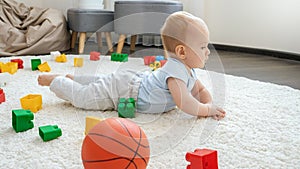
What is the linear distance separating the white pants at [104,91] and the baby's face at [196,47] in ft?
0.58

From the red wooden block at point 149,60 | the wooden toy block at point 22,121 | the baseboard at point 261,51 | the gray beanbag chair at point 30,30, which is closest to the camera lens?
the wooden toy block at point 22,121

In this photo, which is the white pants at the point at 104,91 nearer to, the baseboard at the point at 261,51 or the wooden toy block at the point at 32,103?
the wooden toy block at the point at 32,103

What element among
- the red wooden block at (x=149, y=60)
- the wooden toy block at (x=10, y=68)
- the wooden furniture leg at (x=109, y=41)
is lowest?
the wooden furniture leg at (x=109, y=41)

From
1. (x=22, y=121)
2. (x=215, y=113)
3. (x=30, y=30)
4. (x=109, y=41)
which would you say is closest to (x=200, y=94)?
(x=215, y=113)

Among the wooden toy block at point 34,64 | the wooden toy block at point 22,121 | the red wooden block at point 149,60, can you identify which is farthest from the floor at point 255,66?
the wooden toy block at point 22,121

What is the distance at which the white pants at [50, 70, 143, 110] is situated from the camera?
1.02m

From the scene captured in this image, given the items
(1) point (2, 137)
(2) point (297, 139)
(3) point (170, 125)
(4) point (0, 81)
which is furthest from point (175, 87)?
(4) point (0, 81)

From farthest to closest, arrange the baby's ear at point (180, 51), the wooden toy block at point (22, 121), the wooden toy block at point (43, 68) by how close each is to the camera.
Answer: the wooden toy block at point (43, 68)
the baby's ear at point (180, 51)
the wooden toy block at point (22, 121)

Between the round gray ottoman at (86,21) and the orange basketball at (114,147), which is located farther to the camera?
the round gray ottoman at (86,21)

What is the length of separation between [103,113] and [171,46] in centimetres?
28

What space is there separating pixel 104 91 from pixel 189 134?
0.31 meters

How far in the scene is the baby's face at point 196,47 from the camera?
2.93 feet

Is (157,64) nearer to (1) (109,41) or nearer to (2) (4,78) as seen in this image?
(2) (4,78)

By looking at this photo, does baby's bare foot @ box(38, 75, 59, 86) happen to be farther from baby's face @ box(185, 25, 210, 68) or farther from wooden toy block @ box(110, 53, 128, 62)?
wooden toy block @ box(110, 53, 128, 62)
